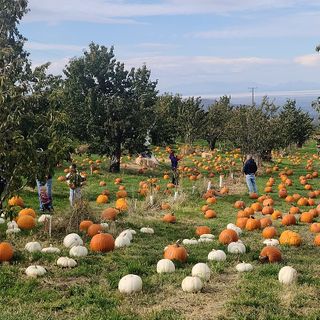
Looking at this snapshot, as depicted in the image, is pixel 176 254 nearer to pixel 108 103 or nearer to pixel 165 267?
pixel 165 267

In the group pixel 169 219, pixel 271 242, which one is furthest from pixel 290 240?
pixel 169 219

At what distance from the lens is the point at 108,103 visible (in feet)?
86.9

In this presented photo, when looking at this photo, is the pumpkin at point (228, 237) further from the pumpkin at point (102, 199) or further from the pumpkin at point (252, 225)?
the pumpkin at point (102, 199)

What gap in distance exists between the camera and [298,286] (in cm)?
761

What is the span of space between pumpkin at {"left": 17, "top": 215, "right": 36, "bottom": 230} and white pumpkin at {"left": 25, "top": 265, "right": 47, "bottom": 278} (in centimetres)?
360

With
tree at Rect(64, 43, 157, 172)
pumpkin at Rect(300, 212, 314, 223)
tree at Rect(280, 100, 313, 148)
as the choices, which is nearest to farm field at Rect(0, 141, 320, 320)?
pumpkin at Rect(300, 212, 314, 223)

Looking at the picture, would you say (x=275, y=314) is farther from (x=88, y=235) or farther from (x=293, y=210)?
(x=293, y=210)

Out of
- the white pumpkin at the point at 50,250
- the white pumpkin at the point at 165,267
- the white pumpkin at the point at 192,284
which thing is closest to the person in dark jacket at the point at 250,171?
the white pumpkin at the point at 50,250

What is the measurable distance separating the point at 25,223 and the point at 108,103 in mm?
15557

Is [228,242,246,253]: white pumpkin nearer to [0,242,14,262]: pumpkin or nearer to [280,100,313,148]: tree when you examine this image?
[0,242,14,262]: pumpkin

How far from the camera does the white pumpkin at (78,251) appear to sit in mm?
9281

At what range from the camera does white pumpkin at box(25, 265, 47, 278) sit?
26.4 feet

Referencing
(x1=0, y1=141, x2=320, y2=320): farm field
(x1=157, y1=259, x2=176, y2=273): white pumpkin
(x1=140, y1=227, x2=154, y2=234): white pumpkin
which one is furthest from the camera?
(x1=140, y1=227, x2=154, y2=234): white pumpkin

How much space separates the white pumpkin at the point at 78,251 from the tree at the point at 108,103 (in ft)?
55.7
